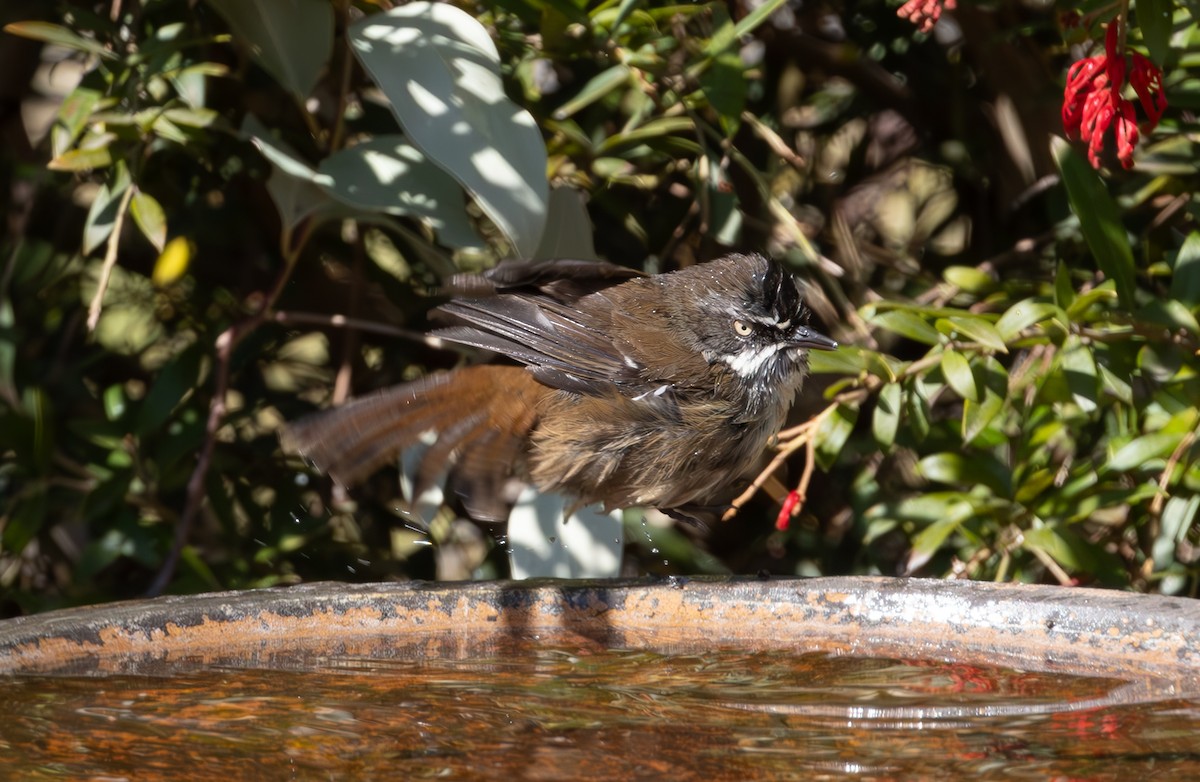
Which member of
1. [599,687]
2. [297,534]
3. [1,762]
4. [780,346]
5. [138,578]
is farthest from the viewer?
[138,578]

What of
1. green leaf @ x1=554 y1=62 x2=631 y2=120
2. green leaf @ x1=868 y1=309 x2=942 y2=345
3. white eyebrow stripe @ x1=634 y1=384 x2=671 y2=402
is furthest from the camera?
green leaf @ x1=554 y1=62 x2=631 y2=120

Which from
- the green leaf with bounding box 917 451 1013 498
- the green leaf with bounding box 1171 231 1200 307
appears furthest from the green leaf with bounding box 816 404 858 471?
the green leaf with bounding box 1171 231 1200 307

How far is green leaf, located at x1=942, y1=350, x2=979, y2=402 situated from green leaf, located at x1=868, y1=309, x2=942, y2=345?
0.13m

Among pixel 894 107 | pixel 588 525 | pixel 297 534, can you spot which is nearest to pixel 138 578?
pixel 297 534

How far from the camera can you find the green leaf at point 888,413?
3.33 metres

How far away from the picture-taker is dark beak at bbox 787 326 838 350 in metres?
3.58

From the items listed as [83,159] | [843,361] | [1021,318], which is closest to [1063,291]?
[1021,318]

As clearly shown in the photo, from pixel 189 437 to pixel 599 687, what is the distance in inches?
77.9

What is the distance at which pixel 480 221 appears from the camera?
479 cm

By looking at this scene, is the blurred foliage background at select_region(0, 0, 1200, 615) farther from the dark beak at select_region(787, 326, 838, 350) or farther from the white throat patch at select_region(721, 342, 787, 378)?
the white throat patch at select_region(721, 342, 787, 378)

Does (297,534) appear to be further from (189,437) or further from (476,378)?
(476,378)

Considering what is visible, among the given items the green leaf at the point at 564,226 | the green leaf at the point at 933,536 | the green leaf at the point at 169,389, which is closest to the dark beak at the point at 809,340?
the green leaf at the point at 933,536

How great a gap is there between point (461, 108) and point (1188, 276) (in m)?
1.68

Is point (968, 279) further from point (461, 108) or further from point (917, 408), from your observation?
point (461, 108)
